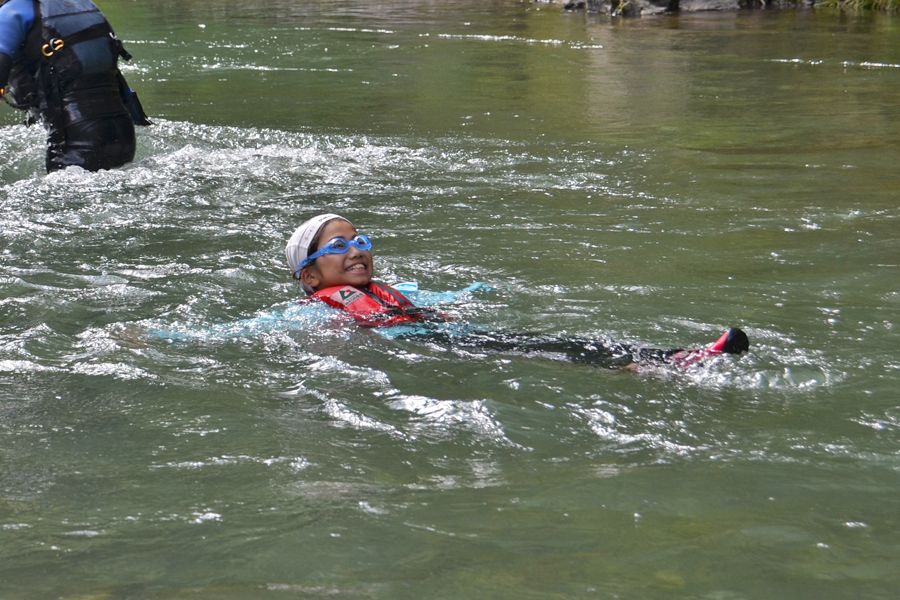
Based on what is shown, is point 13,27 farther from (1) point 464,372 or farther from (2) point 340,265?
(1) point 464,372

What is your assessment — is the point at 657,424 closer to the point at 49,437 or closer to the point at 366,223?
the point at 49,437

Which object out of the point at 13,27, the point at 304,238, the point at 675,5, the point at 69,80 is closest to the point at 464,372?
the point at 304,238

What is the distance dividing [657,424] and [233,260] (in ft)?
11.7

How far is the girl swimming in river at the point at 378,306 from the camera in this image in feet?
14.6

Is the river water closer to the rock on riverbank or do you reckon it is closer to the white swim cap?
the white swim cap

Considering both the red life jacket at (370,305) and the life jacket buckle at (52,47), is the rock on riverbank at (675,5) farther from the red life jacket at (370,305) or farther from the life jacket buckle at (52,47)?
the red life jacket at (370,305)

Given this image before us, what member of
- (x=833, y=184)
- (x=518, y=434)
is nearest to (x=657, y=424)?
(x=518, y=434)

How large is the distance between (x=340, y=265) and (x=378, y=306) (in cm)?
34

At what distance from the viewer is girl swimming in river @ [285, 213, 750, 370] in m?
4.46

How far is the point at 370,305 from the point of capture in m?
5.16

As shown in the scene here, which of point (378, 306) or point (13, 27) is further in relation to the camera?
point (13, 27)

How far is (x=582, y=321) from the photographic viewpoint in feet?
17.2

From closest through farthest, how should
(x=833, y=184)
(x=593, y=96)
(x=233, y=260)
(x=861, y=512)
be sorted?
(x=861, y=512) < (x=233, y=260) < (x=833, y=184) < (x=593, y=96)

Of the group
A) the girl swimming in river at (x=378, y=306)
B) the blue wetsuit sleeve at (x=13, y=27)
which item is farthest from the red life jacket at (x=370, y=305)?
the blue wetsuit sleeve at (x=13, y=27)
